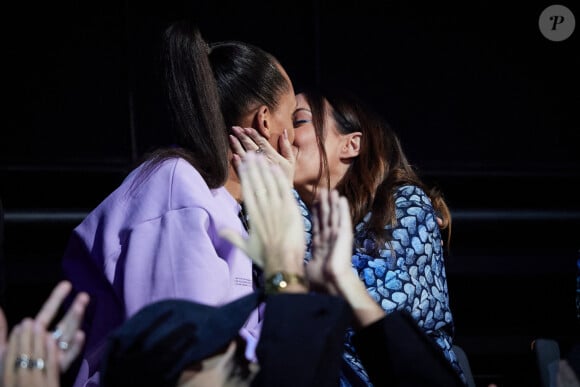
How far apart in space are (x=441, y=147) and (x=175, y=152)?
237 centimetres

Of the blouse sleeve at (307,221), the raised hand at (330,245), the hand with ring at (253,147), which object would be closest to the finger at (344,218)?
the raised hand at (330,245)

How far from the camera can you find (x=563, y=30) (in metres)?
3.70

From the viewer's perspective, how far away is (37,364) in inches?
40.6

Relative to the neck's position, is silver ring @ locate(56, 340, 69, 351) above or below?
above

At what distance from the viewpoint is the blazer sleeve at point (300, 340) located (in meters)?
1.03

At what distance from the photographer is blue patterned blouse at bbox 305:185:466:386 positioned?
6.59 feet

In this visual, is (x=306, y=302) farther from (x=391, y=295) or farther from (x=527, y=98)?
(x=527, y=98)

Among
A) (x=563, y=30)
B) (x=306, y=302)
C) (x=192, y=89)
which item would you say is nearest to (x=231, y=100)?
(x=192, y=89)

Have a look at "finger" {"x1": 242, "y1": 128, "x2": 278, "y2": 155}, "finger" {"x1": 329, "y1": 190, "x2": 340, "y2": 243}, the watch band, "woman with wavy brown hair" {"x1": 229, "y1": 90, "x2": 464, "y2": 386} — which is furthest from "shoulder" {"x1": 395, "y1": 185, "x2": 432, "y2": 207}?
the watch band

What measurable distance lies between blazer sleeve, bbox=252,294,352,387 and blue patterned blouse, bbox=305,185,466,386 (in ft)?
2.97

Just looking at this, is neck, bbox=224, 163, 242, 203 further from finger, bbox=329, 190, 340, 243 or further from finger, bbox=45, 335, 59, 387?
finger, bbox=45, 335, 59, 387

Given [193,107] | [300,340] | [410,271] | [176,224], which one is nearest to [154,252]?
[176,224]

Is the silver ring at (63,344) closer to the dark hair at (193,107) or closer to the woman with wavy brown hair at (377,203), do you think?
the dark hair at (193,107)

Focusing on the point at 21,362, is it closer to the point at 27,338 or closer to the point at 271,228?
the point at 27,338
